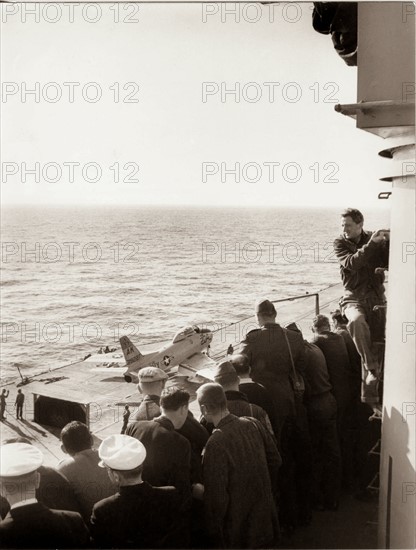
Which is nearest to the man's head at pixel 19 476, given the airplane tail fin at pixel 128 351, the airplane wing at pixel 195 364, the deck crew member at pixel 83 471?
the deck crew member at pixel 83 471

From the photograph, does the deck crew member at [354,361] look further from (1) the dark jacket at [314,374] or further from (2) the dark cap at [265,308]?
(2) the dark cap at [265,308]

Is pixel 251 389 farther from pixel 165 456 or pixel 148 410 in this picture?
pixel 165 456

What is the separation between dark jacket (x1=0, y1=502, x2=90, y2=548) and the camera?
294 cm

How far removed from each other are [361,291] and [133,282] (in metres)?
86.1

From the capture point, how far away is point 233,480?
3.74 metres

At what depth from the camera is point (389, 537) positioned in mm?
4207

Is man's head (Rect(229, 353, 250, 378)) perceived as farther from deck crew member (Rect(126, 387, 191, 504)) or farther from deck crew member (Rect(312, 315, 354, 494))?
deck crew member (Rect(312, 315, 354, 494))

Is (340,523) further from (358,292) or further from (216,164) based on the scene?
(216,164)

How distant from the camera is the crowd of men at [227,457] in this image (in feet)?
10.4

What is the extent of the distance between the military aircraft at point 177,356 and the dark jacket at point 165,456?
19.6 m

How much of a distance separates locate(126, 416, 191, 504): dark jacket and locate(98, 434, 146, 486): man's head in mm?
162

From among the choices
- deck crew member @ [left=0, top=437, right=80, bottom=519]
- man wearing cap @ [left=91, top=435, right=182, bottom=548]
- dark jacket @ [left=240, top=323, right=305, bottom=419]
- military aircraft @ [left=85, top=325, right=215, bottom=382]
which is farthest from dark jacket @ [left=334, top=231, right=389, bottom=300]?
military aircraft @ [left=85, top=325, right=215, bottom=382]

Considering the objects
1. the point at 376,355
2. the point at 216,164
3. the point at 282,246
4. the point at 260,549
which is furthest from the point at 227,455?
the point at 282,246

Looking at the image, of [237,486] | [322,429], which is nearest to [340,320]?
[322,429]
